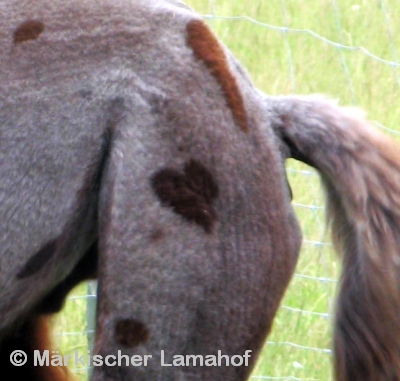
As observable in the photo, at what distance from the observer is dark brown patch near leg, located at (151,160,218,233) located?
1900mm

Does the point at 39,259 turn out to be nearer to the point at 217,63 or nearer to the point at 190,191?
the point at 190,191

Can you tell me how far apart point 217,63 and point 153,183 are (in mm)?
313

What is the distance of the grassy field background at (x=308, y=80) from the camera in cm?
354

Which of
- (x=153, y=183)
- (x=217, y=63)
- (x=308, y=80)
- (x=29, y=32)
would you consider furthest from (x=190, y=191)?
(x=308, y=80)

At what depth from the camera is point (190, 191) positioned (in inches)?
75.5

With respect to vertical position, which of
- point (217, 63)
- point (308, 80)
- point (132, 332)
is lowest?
point (308, 80)

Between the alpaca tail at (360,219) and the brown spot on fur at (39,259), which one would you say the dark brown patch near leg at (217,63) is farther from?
the brown spot on fur at (39,259)

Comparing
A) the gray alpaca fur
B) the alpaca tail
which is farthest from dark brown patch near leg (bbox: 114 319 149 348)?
the alpaca tail

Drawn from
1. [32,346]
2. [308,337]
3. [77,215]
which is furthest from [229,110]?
[308,337]

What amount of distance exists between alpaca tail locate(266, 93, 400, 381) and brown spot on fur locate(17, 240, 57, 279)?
0.58 m

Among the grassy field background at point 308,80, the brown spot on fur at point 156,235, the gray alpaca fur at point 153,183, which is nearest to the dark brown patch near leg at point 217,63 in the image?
the gray alpaca fur at point 153,183

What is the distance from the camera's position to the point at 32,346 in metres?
2.56

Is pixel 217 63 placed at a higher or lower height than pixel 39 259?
higher

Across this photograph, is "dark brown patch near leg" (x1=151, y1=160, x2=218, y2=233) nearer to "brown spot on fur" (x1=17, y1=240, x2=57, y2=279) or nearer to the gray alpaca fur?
the gray alpaca fur
